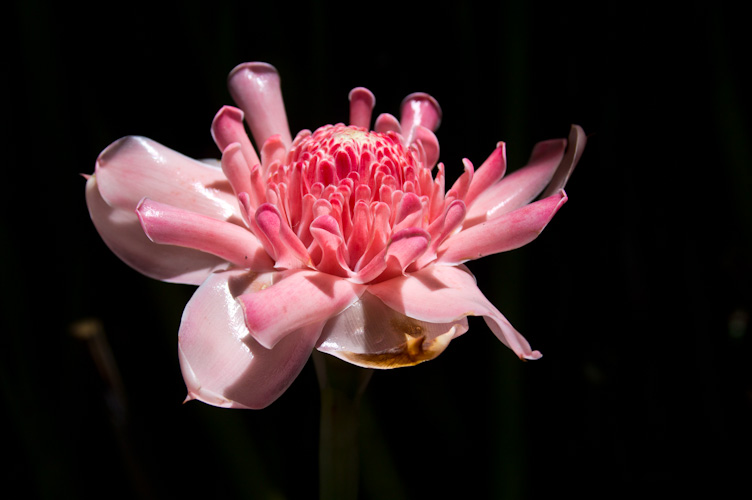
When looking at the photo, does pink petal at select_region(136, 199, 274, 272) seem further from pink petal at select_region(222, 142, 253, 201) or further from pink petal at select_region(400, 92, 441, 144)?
pink petal at select_region(400, 92, 441, 144)

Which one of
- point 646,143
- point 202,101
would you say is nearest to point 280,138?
point 202,101

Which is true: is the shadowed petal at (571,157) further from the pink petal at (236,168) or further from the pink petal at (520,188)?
the pink petal at (236,168)

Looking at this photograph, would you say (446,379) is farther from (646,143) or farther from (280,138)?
(280,138)

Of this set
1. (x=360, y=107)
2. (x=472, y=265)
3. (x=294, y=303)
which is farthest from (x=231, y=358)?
(x=472, y=265)

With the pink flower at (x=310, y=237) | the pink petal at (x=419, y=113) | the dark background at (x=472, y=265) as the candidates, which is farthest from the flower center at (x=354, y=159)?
the dark background at (x=472, y=265)

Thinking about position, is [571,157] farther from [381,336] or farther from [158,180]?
[158,180]

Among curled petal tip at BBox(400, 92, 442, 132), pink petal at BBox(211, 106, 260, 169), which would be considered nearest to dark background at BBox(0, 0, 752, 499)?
curled petal tip at BBox(400, 92, 442, 132)
